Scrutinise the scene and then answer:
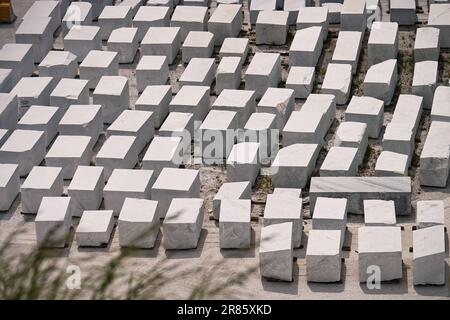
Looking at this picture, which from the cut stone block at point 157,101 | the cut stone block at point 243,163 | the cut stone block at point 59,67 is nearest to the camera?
the cut stone block at point 243,163

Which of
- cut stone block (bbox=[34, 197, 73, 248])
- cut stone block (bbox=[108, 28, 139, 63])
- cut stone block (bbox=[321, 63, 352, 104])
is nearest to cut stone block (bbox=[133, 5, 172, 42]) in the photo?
cut stone block (bbox=[108, 28, 139, 63])

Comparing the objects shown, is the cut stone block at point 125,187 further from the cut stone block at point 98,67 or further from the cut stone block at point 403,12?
the cut stone block at point 403,12

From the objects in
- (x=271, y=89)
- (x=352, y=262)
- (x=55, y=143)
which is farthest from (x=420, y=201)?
(x=55, y=143)

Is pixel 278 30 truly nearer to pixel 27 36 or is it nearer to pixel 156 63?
pixel 156 63

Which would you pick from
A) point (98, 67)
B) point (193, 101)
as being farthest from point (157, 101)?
point (98, 67)

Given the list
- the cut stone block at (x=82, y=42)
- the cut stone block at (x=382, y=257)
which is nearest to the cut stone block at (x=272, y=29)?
the cut stone block at (x=82, y=42)

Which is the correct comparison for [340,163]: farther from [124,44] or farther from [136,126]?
[124,44]
